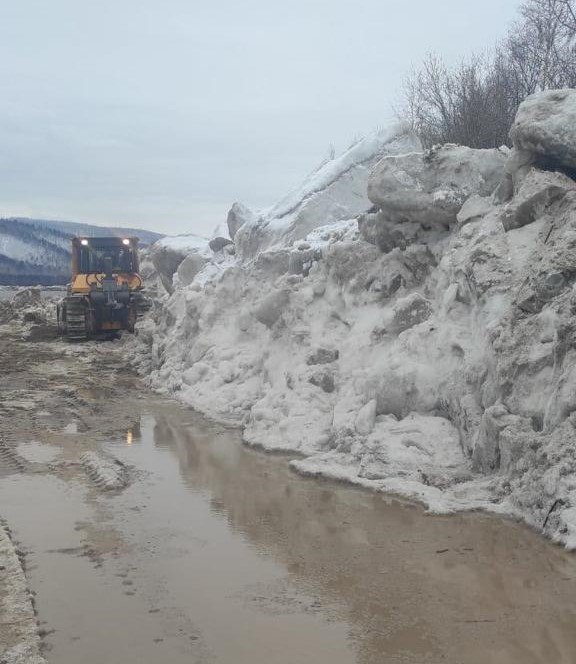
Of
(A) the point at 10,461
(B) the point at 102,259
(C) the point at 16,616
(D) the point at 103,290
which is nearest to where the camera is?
(C) the point at 16,616

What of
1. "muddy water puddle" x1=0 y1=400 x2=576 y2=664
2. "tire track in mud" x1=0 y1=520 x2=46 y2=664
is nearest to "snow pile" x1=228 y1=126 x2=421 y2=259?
"muddy water puddle" x1=0 y1=400 x2=576 y2=664

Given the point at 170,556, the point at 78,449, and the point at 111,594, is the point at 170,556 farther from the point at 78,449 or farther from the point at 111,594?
the point at 78,449

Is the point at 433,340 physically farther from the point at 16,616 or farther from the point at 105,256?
the point at 105,256

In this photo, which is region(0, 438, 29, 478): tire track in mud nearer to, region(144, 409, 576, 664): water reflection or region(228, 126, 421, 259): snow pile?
region(144, 409, 576, 664): water reflection

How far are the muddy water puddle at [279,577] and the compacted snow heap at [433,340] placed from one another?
0.49 meters

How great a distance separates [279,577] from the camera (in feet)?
13.9

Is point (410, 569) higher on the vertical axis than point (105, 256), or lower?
lower

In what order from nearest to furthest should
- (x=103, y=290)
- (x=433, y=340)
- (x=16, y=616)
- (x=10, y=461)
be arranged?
(x=16, y=616) < (x=10, y=461) < (x=433, y=340) < (x=103, y=290)

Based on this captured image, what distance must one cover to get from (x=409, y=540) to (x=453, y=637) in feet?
4.13

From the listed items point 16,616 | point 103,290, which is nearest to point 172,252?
point 103,290

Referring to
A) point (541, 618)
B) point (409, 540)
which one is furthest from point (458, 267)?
point (541, 618)

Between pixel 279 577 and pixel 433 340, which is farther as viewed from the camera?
pixel 433 340

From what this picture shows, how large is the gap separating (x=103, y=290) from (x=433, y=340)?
11.6m

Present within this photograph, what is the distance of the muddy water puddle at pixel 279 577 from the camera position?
3.42 m
